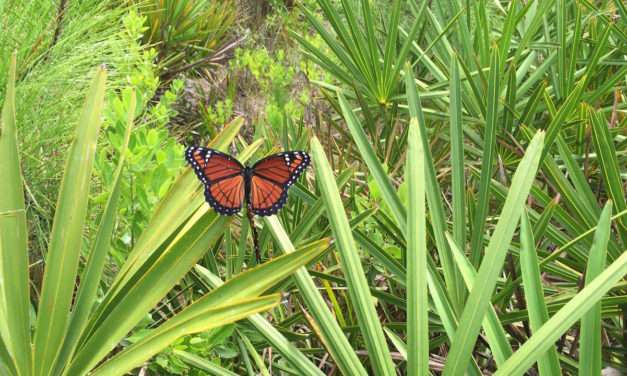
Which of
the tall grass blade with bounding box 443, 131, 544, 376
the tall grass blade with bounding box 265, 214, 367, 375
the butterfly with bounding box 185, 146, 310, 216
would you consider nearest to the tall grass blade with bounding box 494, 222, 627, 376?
the tall grass blade with bounding box 443, 131, 544, 376

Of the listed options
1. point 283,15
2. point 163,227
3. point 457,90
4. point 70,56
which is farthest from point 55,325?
point 283,15

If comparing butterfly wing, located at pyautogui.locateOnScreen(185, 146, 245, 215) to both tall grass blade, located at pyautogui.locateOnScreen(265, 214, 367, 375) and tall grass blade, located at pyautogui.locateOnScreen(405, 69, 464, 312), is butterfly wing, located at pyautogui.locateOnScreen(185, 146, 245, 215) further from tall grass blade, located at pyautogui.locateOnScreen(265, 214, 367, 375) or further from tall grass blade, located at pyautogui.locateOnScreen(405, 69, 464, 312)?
tall grass blade, located at pyautogui.locateOnScreen(405, 69, 464, 312)

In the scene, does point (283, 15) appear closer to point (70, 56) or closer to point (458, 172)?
point (70, 56)

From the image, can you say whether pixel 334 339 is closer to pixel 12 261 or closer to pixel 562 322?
pixel 562 322

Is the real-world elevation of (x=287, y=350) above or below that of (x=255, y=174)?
below

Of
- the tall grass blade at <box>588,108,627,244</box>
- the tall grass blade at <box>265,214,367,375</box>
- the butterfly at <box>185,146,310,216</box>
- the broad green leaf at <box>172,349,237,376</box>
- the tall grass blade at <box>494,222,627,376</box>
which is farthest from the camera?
the tall grass blade at <box>588,108,627,244</box>

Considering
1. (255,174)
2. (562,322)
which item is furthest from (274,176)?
(562,322)

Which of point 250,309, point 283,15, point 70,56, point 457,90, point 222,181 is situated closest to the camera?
point 250,309

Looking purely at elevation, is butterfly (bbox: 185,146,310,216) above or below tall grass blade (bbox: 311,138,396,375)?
above
